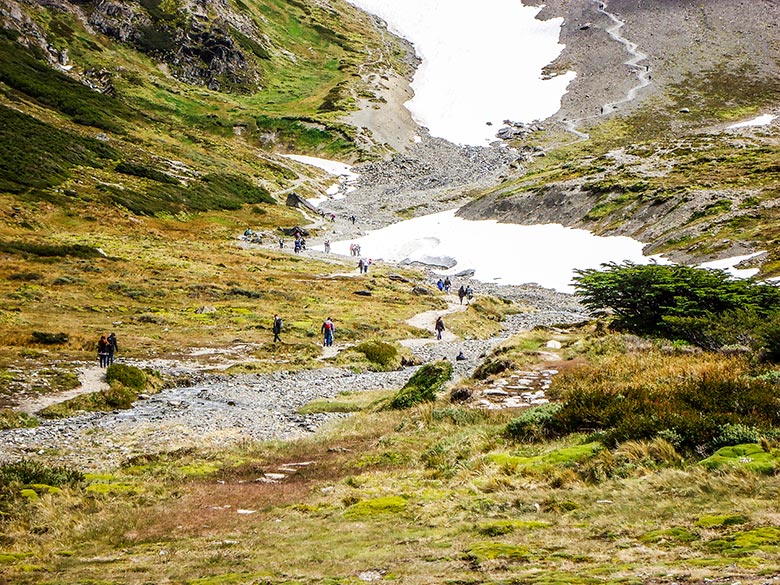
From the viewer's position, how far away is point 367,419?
58.1 ft

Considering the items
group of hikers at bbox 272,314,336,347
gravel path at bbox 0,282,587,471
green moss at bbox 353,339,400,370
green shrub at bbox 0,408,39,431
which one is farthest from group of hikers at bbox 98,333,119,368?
green moss at bbox 353,339,400,370

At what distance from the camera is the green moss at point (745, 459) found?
736cm

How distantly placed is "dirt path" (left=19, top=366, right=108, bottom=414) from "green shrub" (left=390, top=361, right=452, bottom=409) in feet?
39.5

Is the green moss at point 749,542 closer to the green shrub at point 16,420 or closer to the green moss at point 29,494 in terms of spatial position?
the green moss at point 29,494

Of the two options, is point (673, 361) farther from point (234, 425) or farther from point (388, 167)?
point (388, 167)

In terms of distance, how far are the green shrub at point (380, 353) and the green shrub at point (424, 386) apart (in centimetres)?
1300

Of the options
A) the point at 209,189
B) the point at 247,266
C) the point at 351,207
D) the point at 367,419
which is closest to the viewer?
the point at 367,419

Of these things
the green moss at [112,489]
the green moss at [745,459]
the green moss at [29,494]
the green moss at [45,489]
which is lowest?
the green moss at [112,489]

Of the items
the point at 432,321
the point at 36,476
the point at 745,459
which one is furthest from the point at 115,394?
the point at 432,321

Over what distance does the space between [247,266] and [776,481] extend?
185ft

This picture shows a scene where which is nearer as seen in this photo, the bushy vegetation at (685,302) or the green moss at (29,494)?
the green moss at (29,494)

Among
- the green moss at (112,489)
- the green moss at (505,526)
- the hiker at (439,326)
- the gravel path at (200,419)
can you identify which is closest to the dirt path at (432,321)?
the hiker at (439,326)

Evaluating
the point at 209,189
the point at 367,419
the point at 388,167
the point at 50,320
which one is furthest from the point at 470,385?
the point at 388,167

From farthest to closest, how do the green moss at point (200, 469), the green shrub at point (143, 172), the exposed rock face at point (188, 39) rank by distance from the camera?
the exposed rock face at point (188, 39) → the green shrub at point (143, 172) → the green moss at point (200, 469)
